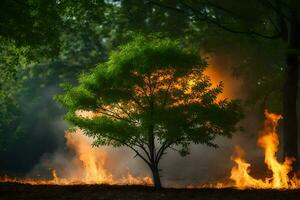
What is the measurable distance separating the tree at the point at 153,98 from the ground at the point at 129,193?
1077mm

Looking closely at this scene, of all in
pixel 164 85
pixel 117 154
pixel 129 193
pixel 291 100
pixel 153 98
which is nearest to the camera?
pixel 129 193

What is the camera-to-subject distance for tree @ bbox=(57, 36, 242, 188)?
42.3ft

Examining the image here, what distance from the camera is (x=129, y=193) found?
1248 centimetres

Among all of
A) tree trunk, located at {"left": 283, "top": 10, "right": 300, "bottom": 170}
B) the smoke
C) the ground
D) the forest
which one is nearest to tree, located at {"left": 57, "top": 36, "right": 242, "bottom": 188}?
the forest

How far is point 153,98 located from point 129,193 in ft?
8.70

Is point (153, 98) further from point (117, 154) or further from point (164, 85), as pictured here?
point (117, 154)

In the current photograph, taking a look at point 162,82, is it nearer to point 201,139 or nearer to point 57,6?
point 201,139

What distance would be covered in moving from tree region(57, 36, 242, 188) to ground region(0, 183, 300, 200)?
3.53ft

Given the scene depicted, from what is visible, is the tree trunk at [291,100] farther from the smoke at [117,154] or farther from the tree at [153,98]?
the smoke at [117,154]

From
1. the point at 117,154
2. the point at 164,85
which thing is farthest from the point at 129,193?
the point at 117,154

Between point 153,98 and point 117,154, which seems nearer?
point 153,98

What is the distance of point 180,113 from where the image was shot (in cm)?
1293

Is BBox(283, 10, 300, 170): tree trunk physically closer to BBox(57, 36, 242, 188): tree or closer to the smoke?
BBox(57, 36, 242, 188): tree

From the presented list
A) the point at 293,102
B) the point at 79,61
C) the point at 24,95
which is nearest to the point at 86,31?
the point at 79,61
